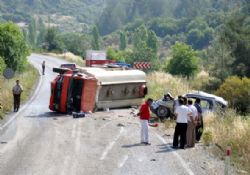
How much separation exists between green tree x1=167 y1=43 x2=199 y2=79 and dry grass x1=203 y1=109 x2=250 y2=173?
48.0 m

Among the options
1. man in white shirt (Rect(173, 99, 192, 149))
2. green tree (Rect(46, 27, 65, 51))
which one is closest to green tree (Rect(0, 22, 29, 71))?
man in white shirt (Rect(173, 99, 192, 149))

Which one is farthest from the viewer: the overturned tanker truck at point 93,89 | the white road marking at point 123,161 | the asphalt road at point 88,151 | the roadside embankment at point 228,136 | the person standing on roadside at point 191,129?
the overturned tanker truck at point 93,89

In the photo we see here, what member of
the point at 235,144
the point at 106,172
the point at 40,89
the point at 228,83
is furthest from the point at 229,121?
the point at 40,89

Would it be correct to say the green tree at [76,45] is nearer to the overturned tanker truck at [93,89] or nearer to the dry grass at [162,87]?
the dry grass at [162,87]

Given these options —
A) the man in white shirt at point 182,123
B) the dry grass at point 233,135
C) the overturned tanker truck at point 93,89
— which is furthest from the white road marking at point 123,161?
the overturned tanker truck at point 93,89

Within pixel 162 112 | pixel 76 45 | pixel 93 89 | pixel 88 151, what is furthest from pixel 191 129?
pixel 76 45

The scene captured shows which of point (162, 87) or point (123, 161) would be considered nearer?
point (123, 161)

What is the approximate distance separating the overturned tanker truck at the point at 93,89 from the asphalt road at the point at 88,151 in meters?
1.95

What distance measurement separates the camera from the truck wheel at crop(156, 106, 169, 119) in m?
26.0

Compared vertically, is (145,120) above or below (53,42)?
below

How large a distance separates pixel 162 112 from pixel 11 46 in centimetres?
3599

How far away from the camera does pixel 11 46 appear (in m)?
58.6

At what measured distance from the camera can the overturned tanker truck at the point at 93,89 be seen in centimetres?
2769

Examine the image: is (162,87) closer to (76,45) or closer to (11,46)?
(11,46)
